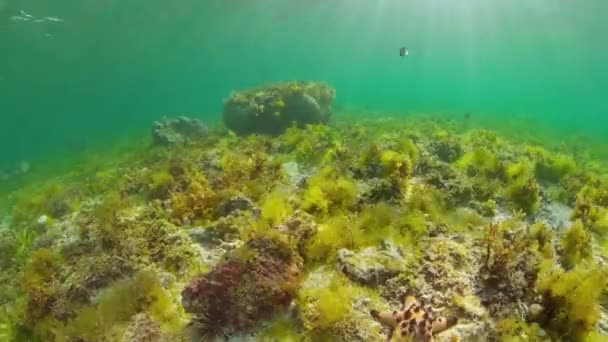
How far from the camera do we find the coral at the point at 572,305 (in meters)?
4.52

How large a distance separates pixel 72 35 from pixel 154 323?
219 feet

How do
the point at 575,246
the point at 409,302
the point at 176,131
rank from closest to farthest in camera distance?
1. the point at 409,302
2. the point at 575,246
3. the point at 176,131

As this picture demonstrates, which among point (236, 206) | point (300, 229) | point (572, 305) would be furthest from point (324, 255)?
point (572, 305)

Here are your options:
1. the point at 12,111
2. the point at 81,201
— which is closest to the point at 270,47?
the point at 12,111

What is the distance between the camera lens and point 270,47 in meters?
125

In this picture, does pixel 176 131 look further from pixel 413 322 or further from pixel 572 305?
pixel 572 305

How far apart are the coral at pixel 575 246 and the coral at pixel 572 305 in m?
1.47

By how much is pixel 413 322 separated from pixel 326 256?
66.4 inches

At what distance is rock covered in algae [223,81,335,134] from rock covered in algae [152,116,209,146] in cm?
186

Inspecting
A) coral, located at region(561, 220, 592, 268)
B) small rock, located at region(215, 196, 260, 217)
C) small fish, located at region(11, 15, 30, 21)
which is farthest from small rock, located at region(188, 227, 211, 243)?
small fish, located at region(11, 15, 30, 21)

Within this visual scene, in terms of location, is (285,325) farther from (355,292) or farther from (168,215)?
(168,215)

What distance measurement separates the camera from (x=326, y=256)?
585cm

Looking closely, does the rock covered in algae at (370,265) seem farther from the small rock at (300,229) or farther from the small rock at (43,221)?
the small rock at (43,221)

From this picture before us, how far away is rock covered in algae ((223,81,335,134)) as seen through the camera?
18234mm
